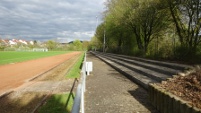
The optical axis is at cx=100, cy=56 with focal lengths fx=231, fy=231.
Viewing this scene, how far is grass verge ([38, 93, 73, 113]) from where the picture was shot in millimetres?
8414

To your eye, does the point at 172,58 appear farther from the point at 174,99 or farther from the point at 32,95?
the point at 174,99

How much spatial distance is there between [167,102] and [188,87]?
71cm

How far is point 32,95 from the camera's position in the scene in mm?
11406

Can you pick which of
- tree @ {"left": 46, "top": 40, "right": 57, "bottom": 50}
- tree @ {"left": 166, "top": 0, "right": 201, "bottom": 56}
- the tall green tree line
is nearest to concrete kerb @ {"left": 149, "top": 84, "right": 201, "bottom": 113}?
the tall green tree line

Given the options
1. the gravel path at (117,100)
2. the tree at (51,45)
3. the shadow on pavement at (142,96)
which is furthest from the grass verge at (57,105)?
the tree at (51,45)

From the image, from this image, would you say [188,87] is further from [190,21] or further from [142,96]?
[190,21]

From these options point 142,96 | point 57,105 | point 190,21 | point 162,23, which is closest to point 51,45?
point 162,23

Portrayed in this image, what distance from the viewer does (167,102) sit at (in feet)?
19.4

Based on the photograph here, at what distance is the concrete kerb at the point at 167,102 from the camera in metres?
5.01

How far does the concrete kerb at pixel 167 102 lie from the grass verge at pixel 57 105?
10.4 ft

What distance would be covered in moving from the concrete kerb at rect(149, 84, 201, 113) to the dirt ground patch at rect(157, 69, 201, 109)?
0.53 ft

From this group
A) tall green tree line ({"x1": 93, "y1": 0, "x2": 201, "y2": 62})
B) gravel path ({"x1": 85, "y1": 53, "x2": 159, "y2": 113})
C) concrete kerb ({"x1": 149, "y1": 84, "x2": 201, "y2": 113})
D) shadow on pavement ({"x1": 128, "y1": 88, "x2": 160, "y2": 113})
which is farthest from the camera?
tall green tree line ({"x1": 93, "y1": 0, "x2": 201, "y2": 62})

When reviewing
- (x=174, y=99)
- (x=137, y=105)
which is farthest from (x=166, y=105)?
(x=137, y=105)

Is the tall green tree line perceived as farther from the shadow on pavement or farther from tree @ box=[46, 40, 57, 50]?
tree @ box=[46, 40, 57, 50]
